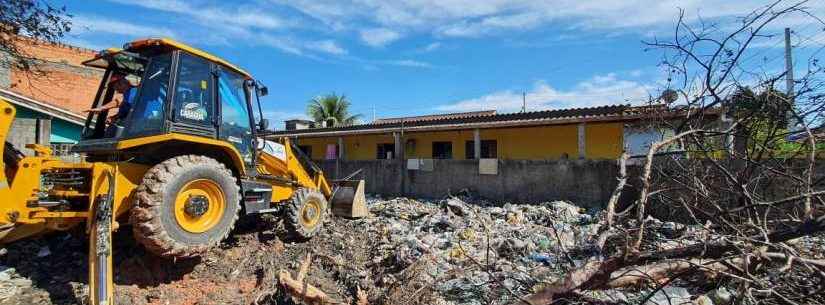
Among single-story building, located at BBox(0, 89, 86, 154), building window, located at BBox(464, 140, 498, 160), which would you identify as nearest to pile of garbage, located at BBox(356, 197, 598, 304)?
building window, located at BBox(464, 140, 498, 160)

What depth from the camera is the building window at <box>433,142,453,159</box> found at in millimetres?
15992

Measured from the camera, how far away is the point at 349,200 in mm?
8258

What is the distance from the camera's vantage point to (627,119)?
11.2 metres

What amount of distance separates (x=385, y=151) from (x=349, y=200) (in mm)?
9485

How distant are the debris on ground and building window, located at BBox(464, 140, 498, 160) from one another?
802 centimetres

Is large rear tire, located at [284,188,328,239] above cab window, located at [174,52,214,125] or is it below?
below

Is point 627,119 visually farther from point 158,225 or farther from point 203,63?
point 158,225

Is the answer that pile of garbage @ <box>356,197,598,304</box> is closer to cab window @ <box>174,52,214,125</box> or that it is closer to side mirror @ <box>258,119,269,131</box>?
side mirror @ <box>258,119,269,131</box>

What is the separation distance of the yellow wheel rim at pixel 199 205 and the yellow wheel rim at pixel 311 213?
153 cm

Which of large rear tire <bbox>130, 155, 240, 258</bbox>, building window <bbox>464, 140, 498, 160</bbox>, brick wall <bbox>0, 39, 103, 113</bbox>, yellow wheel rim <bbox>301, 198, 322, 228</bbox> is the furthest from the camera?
brick wall <bbox>0, 39, 103, 113</bbox>

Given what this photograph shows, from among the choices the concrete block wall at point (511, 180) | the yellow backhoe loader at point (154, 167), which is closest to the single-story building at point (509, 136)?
the concrete block wall at point (511, 180)

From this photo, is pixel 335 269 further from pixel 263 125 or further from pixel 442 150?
pixel 442 150

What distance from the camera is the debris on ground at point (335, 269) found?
13.1 feet

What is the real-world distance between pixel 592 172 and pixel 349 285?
6.84 m
